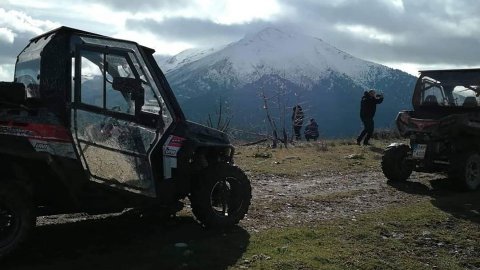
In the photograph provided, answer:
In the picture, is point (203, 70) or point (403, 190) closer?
point (403, 190)

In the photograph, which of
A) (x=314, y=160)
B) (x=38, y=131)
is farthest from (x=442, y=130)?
(x=38, y=131)

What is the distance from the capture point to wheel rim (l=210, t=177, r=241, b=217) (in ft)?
23.4

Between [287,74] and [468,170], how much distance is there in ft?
407

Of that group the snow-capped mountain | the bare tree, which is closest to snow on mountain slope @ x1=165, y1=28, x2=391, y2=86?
the snow-capped mountain

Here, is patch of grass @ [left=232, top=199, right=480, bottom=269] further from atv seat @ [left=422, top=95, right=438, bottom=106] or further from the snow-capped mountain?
the snow-capped mountain

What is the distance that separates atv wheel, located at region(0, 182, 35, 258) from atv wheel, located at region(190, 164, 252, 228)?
2.07 metres

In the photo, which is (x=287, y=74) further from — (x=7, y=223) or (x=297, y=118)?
(x=7, y=223)

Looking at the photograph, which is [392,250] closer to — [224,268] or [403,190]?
[224,268]

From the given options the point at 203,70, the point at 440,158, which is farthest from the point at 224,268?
the point at 203,70

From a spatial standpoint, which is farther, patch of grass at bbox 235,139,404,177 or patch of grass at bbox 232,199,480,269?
patch of grass at bbox 235,139,404,177

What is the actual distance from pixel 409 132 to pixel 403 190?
1242mm

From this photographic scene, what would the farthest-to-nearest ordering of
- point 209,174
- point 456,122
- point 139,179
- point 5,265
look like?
point 456,122, point 209,174, point 139,179, point 5,265

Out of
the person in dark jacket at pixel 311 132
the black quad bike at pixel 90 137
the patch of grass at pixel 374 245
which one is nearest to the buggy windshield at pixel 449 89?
the patch of grass at pixel 374 245

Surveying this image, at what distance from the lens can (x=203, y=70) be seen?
164375mm
